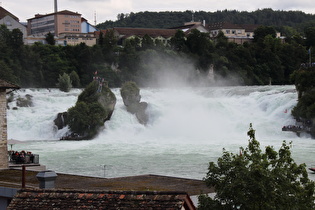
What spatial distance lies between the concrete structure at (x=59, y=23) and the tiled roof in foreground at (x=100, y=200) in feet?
371

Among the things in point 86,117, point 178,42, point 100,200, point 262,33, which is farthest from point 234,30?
point 100,200

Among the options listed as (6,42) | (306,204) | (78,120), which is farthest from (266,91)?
(306,204)

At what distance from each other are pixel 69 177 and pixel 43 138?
1285 inches

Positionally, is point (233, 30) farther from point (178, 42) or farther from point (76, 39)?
point (76, 39)

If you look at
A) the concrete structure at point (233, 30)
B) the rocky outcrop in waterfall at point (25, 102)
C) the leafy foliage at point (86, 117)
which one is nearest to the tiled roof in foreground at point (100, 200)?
the leafy foliage at point (86, 117)

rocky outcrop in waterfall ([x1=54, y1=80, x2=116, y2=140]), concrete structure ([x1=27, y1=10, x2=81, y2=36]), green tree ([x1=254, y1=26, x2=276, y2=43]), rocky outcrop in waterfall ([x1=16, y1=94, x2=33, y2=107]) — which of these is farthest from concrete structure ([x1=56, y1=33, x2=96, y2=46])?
rocky outcrop in waterfall ([x1=54, y1=80, x2=116, y2=140])

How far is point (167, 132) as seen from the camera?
A: 191 feet

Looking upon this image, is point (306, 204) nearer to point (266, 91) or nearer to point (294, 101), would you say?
point (294, 101)

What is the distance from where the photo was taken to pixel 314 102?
56094mm

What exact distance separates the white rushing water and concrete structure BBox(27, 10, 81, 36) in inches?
2235

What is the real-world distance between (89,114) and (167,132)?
21.6 ft

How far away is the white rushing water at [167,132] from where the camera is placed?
38.2 meters

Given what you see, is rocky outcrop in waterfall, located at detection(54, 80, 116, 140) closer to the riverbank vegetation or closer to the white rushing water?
the white rushing water

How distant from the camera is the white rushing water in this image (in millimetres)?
38219
